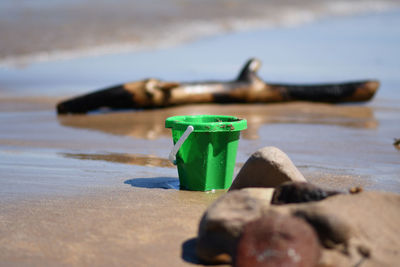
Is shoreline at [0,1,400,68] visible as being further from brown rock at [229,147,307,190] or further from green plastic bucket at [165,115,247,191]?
brown rock at [229,147,307,190]

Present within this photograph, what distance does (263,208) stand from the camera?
9.00 feet

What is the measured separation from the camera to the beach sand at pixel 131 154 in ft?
9.54

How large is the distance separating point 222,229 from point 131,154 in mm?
2678

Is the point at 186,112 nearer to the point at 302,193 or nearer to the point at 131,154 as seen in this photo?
the point at 131,154

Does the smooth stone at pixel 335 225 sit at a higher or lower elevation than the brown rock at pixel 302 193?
lower

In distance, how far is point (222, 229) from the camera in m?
2.62

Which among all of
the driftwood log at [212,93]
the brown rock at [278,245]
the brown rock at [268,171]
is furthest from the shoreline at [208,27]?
the brown rock at [278,245]

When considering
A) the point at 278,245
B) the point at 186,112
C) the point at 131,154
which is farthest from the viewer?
the point at 186,112

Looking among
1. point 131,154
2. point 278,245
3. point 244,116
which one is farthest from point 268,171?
point 244,116

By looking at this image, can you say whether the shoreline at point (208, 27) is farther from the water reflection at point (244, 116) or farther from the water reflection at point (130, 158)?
the water reflection at point (130, 158)

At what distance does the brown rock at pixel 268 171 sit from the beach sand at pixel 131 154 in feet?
0.85

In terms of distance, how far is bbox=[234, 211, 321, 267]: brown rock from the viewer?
2.37 m

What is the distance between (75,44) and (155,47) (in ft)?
7.03

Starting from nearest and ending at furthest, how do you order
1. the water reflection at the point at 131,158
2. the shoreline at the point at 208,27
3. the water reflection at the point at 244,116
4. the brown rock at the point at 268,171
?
1. the brown rock at the point at 268,171
2. the water reflection at the point at 131,158
3. the water reflection at the point at 244,116
4. the shoreline at the point at 208,27
